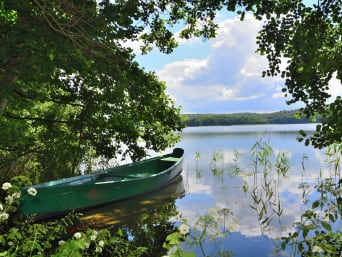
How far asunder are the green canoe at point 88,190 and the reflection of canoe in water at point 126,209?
224 mm

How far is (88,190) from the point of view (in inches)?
361

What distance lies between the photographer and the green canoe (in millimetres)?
7873

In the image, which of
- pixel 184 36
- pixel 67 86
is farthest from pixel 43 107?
pixel 184 36

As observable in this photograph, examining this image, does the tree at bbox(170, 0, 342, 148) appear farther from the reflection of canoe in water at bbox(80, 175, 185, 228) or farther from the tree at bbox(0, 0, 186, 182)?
the reflection of canoe in water at bbox(80, 175, 185, 228)

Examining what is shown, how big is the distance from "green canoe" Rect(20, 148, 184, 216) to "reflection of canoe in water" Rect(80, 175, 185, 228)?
224 millimetres

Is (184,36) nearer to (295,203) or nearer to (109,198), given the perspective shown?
(109,198)

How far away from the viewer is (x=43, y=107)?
42.3 ft

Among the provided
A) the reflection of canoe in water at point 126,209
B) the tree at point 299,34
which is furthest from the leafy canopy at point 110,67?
the reflection of canoe in water at point 126,209

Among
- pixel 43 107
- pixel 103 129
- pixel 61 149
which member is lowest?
pixel 61 149

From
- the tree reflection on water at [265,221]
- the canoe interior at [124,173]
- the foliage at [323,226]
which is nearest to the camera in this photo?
the foliage at [323,226]

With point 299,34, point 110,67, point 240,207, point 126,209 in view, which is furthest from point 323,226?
point 240,207

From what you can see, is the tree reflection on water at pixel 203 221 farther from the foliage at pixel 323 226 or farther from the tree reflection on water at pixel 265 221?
the foliage at pixel 323 226

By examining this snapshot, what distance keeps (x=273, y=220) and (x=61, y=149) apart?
6883 mm

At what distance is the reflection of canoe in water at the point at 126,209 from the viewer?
860cm
